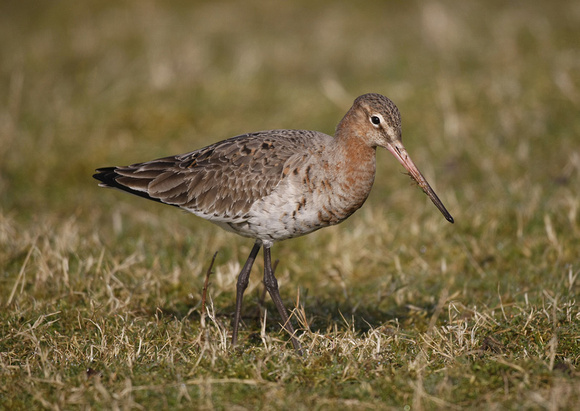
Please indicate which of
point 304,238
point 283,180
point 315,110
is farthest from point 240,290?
point 315,110

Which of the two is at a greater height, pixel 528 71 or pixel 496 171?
pixel 528 71

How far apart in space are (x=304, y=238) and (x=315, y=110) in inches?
129

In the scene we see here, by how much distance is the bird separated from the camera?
5.25 metres

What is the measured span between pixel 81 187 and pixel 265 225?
456cm

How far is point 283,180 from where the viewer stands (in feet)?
17.5

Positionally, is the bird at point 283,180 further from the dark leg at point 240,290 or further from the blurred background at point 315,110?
the blurred background at point 315,110

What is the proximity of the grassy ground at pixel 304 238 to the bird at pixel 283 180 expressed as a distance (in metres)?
0.65

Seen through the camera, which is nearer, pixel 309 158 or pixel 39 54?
pixel 309 158

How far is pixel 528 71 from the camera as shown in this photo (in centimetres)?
1046

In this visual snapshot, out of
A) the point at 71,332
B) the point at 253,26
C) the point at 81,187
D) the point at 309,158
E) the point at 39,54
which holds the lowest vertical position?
the point at 71,332

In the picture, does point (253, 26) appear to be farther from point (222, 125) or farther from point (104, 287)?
point (104, 287)

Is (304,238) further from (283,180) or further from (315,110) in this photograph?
(315,110)

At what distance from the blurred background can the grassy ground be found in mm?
36

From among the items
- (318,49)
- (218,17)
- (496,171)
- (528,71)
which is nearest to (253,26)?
(218,17)
